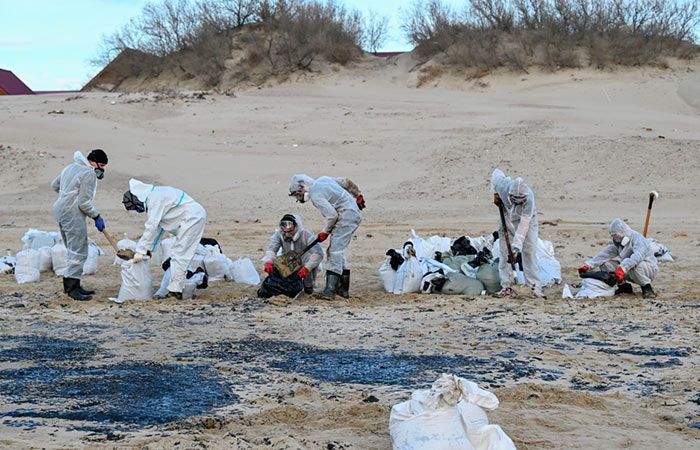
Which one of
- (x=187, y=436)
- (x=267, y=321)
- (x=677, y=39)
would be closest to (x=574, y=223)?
(x=267, y=321)

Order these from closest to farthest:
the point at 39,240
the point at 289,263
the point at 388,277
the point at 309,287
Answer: the point at 289,263
the point at 309,287
the point at 388,277
the point at 39,240

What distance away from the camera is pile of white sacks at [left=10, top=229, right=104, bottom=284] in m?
12.0

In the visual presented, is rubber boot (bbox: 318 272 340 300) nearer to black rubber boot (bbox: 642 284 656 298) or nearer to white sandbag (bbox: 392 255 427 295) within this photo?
white sandbag (bbox: 392 255 427 295)

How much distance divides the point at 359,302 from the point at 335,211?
3.19 feet

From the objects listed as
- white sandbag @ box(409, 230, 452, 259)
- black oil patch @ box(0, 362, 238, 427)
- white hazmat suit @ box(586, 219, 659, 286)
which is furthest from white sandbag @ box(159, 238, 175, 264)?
white hazmat suit @ box(586, 219, 659, 286)

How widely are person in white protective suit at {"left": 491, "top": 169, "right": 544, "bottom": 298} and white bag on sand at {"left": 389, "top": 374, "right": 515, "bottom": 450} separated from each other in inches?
203

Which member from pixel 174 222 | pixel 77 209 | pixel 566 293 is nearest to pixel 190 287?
pixel 174 222

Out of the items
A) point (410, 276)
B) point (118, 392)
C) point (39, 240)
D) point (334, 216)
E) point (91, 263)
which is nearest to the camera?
point (118, 392)

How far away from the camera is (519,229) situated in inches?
406

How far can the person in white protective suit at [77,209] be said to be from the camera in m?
10.6

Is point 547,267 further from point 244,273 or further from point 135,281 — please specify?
point 135,281

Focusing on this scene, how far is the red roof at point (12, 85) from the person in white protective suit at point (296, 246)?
29532 millimetres

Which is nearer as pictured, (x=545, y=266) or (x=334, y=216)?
(x=334, y=216)

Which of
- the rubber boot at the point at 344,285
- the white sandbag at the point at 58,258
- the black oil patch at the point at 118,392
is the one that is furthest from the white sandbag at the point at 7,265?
the black oil patch at the point at 118,392
